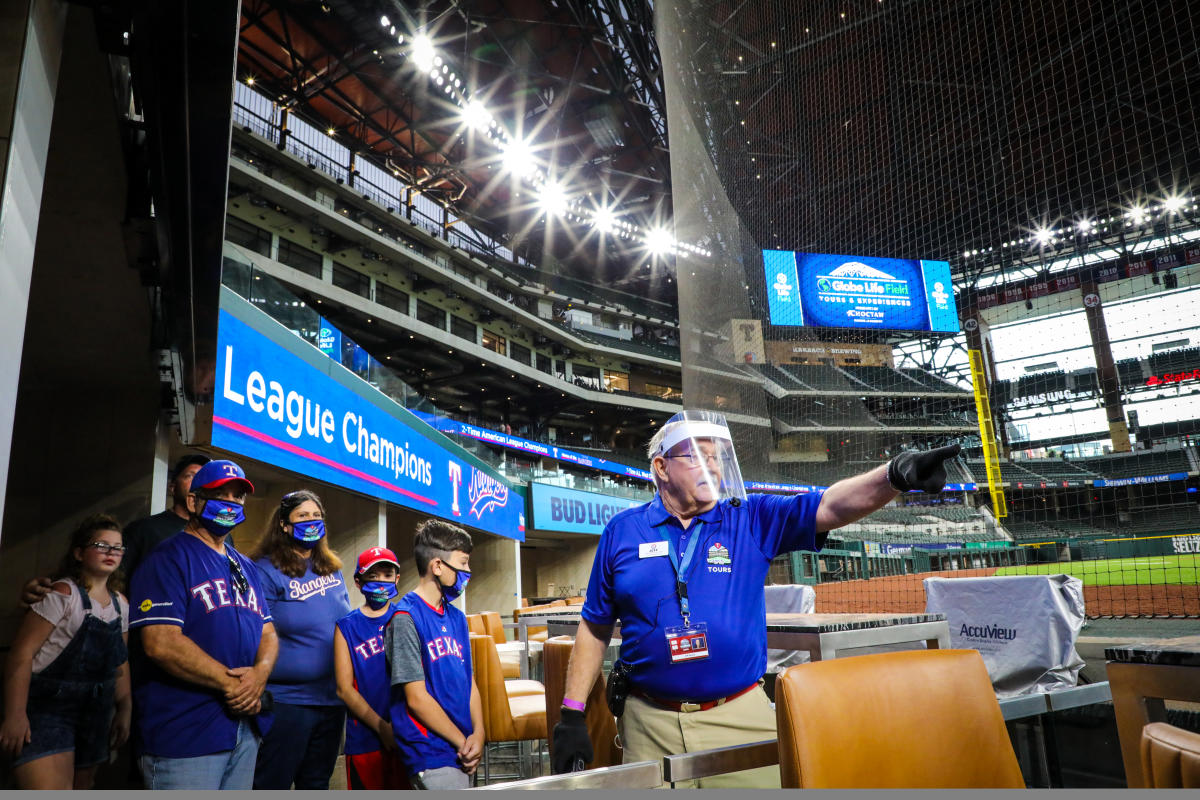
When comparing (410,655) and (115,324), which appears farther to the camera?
(115,324)

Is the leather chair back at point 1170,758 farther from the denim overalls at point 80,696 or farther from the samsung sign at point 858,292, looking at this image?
the samsung sign at point 858,292

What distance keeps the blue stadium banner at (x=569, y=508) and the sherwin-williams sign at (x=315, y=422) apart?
732 centimetres

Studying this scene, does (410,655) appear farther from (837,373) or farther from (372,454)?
(837,373)

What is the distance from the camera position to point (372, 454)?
30.2ft

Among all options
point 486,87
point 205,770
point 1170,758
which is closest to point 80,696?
point 205,770

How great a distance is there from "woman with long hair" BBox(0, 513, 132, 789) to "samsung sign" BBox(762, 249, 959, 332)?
518 inches

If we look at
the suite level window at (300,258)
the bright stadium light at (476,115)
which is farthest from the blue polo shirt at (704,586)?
the suite level window at (300,258)

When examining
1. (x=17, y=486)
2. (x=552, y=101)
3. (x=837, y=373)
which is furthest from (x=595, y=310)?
(x=17, y=486)

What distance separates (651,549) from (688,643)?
28cm

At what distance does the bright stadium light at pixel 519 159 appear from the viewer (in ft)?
86.7

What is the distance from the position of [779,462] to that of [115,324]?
27.8ft

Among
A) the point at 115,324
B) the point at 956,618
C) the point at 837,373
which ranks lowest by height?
the point at 956,618

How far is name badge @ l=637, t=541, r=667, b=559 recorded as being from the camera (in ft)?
6.70

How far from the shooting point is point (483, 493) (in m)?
15.5
